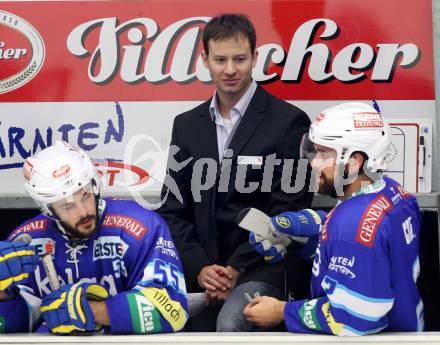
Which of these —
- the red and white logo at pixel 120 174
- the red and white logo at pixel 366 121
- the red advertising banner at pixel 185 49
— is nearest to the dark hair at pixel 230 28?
the red advertising banner at pixel 185 49

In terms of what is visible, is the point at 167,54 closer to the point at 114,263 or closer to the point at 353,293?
A: the point at 114,263

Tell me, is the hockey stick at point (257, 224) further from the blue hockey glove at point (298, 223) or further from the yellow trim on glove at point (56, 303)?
the yellow trim on glove at point (56, 303)

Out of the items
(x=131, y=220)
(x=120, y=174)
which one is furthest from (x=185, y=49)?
(x=131, y=220)

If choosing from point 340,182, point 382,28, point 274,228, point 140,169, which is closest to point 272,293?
point 274,228

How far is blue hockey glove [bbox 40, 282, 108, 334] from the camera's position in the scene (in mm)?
4203

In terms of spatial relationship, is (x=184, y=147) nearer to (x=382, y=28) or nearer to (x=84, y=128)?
(x=84, y=128)

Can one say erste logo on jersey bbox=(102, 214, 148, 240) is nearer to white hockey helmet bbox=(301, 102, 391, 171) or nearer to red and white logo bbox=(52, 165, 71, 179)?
red and white logo bbox=(52, 165, 71, 179)

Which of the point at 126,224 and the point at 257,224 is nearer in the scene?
the point at 126,224

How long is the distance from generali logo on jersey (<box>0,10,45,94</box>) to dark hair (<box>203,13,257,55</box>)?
914mm

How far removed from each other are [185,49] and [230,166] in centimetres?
78

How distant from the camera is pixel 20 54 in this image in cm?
565

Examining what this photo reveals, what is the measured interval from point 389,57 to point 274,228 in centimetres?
120

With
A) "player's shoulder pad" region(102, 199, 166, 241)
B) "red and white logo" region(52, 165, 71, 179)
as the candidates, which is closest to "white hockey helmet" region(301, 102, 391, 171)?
"player's shoulder pad" region(102, 199, 166, 241)

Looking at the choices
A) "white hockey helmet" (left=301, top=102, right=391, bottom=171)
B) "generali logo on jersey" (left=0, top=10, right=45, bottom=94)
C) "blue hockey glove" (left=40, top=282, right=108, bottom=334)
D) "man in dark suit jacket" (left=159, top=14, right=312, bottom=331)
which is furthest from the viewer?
"generali logo on jersey" (left=0, top=10, right=45, bottom=94)
